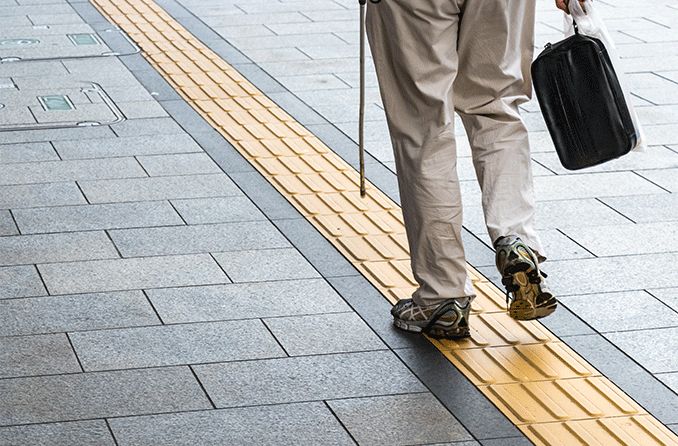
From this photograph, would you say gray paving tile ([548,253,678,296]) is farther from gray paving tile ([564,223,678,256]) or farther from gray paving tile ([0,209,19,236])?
gray paving tile ([0,209,19,236])

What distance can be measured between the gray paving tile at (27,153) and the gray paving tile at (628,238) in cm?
245

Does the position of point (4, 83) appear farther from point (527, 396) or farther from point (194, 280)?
point (527, 396)

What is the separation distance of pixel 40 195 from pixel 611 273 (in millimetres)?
2378

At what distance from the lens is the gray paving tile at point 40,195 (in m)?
5.29

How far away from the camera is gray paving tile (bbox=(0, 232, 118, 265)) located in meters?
4.66

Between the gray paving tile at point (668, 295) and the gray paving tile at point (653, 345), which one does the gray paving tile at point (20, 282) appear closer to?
the gray paving tile at point (653, 345)

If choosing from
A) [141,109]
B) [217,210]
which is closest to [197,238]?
[217,210]

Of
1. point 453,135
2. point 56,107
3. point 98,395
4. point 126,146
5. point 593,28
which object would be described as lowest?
point 56,107

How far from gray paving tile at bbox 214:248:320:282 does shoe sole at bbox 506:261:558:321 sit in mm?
864

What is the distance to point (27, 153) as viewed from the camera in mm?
6012

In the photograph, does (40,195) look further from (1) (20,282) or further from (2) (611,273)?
(2) (611,273)

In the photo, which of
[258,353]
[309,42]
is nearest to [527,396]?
[258,353]

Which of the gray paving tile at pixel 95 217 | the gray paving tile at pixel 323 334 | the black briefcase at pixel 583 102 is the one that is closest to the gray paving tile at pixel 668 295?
the black briefcase at pixel 583 102

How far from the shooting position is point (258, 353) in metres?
3.87
